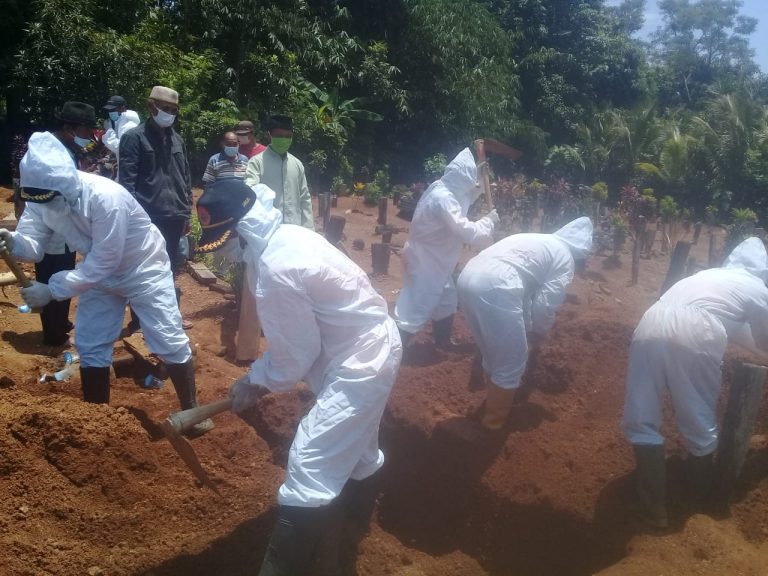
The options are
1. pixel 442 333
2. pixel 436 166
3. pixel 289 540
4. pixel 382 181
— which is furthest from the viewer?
pixel 436 166

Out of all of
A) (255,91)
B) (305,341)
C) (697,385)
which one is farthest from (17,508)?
(255,91)

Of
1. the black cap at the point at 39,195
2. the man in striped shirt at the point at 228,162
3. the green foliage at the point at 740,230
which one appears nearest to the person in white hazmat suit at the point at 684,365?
the black cap at the point at 39,195

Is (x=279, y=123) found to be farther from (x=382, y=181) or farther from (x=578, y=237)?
(x=382, y=181)

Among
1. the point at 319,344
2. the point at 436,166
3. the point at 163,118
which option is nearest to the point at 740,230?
the point at 436,166

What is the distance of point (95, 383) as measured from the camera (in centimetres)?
381

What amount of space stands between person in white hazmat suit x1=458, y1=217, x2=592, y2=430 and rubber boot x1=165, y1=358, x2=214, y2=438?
1724 mm

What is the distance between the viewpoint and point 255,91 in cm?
1305

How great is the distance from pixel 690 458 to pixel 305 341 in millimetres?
2544

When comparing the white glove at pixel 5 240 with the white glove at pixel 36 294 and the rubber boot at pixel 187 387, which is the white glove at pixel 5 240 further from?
the rubber boot at pixel 187 387

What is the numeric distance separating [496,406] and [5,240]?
3.03 m

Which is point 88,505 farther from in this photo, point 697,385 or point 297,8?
point 297,8

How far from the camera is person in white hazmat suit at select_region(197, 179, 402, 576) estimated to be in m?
2.69

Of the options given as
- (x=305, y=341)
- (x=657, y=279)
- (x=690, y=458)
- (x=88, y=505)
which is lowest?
(x=657, y=279)

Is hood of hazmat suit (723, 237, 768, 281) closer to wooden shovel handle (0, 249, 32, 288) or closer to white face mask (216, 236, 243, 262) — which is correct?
white face mask (216, 236, 243, 262)
